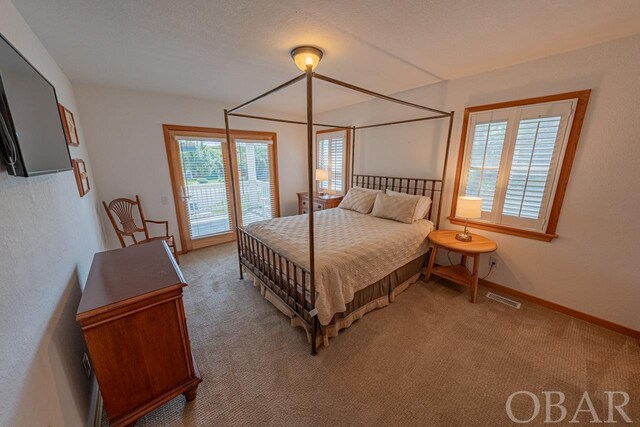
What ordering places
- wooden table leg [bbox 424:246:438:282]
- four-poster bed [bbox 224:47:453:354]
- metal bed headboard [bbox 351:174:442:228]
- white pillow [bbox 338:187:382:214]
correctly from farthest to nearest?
white pillow [bbox 338:187:382:214] < metal bed headboard [bbox 351:174:442:228] < wooden table leg [bbox 424:246:438:282] < four-poster bed [bbox 224:47:453:354]

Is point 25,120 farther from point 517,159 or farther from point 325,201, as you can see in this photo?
point 517,159

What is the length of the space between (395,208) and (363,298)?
4.34 ft

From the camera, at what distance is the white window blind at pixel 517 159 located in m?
2.19

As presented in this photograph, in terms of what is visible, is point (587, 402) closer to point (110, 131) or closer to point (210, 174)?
point (210, 174)

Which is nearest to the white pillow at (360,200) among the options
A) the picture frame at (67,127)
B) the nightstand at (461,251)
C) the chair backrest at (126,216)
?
the nightstand at (461,251)

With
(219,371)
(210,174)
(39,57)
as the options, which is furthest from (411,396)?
(210,174)

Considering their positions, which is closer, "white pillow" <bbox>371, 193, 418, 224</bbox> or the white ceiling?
the white ceiling

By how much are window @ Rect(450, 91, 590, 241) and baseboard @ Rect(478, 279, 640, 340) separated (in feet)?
2.23

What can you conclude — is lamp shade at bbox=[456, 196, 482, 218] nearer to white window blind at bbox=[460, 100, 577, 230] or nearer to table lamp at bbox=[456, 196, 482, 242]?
table lamp at bbox=[456, 196, 482, 242]

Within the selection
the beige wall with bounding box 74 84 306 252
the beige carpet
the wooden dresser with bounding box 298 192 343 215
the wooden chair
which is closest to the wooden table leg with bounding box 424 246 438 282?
the beige carpet

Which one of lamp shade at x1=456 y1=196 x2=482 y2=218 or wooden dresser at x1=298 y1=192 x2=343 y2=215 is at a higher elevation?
lamp shade at x1=456 y1=196 x2=482 y2=218

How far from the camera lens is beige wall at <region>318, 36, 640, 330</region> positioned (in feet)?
6.17

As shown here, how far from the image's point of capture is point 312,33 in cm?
175

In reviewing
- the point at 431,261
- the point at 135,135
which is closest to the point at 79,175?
the point at 135,135
